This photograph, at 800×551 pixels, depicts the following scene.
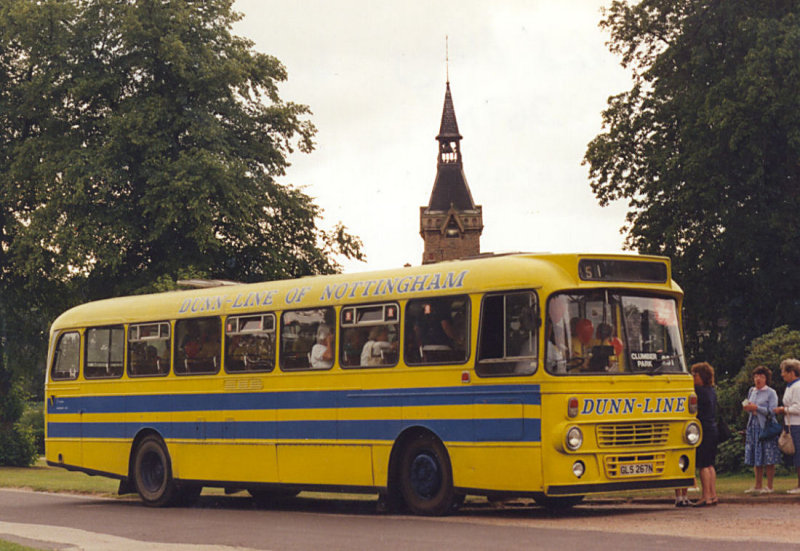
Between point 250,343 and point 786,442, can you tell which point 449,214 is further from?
point 786,442

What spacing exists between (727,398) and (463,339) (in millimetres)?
12458

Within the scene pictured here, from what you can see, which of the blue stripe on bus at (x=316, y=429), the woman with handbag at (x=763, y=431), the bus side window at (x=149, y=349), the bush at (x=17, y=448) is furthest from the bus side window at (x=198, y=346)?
the bush at (x=17, y=448)

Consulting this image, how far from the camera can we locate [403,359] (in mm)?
16438

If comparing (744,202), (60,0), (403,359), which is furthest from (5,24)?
(403,359)

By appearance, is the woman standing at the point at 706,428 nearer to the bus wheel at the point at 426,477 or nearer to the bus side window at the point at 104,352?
the bus wheel at the point at 426,477

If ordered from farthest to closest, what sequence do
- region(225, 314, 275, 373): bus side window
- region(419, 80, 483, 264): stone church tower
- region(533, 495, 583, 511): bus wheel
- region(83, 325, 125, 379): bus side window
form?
region(419, 80, 483, 264): stone church tower < region(83, 325, 125, 379): bus side window < region(225, 314, 275, 373): bus side window < region(533, 495, 583, 511): bus wheel

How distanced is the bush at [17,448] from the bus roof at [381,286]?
843 inches

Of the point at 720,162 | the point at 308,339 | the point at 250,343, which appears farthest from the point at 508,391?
the point at 720,162

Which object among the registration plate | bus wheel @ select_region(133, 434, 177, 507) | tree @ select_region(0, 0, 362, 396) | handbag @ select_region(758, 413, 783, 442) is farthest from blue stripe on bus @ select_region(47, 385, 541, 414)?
tree @ select_region(0, 0, 362, 396)

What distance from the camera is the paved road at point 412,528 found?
12.3 meters

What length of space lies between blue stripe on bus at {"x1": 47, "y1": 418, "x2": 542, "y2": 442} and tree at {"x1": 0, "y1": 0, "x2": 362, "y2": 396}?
1619 centimetres

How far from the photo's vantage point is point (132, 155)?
40.8 m

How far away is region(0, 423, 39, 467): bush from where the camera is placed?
138 ft

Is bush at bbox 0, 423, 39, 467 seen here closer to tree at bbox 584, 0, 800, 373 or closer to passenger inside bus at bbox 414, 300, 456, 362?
tree at bbox 584, 0, 800, 373
